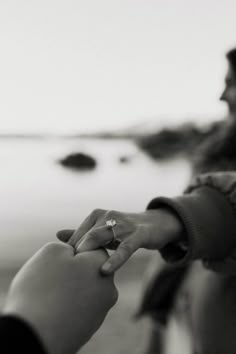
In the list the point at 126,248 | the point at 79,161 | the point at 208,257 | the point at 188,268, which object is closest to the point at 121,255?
the point at 126,248

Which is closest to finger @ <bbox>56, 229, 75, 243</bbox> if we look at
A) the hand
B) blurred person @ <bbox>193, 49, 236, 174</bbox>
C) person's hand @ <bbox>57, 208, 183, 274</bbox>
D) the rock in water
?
person's hand @ <bbox>57, 208, 183, 274</bbox>

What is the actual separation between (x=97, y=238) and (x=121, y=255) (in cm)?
3

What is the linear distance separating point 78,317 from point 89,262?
2.2 inches

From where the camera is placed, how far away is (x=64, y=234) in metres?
0.47

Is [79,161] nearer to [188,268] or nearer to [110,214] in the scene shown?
[188,268]

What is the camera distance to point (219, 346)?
1.81 ft

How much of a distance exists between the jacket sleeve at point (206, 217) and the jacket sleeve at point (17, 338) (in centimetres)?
20

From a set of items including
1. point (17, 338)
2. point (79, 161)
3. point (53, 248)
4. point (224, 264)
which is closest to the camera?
point (17, 338)

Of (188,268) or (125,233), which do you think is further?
(188,268)

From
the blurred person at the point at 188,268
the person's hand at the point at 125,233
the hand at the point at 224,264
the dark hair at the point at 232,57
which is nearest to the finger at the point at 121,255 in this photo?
the person's hand at the point at 125,233

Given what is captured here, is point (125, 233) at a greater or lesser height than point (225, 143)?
lesser

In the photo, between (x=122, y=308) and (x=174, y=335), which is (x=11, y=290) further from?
(x=122, y=308)

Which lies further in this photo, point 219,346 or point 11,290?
point 219,346

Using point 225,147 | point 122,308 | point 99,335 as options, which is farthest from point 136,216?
point 122,308
